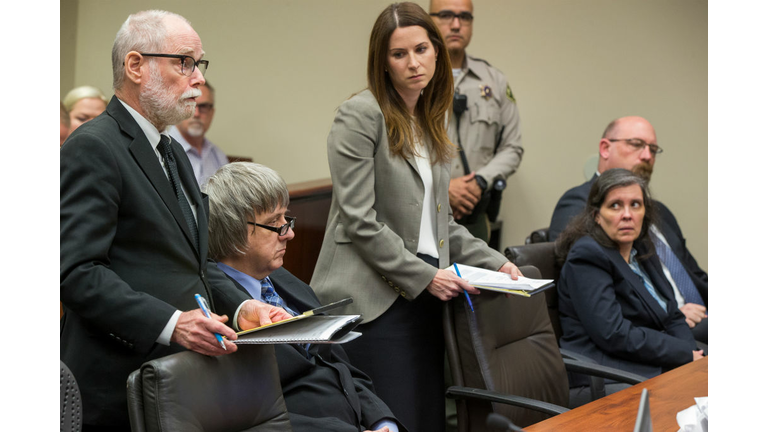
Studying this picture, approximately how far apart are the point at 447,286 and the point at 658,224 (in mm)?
1472

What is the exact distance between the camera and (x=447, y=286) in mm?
2109

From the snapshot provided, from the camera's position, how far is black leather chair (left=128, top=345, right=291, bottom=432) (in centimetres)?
124

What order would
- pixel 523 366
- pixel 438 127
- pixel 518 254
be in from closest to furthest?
pixel 523 366 < pixel 438 127 < pixel 518 254

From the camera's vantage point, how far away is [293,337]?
52.6 inches

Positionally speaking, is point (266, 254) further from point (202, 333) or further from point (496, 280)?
point (496, 280)

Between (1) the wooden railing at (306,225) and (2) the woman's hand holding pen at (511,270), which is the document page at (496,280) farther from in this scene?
(1) the wooden railing at (306,225)

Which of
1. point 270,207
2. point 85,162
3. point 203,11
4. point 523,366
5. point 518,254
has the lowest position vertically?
point 523,366

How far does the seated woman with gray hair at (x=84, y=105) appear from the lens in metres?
3.96

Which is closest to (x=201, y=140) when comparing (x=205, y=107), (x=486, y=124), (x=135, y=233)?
(x=205, y=107)

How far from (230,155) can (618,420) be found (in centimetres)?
424

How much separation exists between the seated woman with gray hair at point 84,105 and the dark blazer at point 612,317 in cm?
250

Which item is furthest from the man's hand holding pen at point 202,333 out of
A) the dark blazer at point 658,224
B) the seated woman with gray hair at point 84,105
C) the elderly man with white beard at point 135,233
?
the seated woman with gray hair at point 84,105

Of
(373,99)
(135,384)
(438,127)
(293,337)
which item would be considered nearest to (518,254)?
(438,127)

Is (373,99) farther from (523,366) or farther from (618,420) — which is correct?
(618,420)
